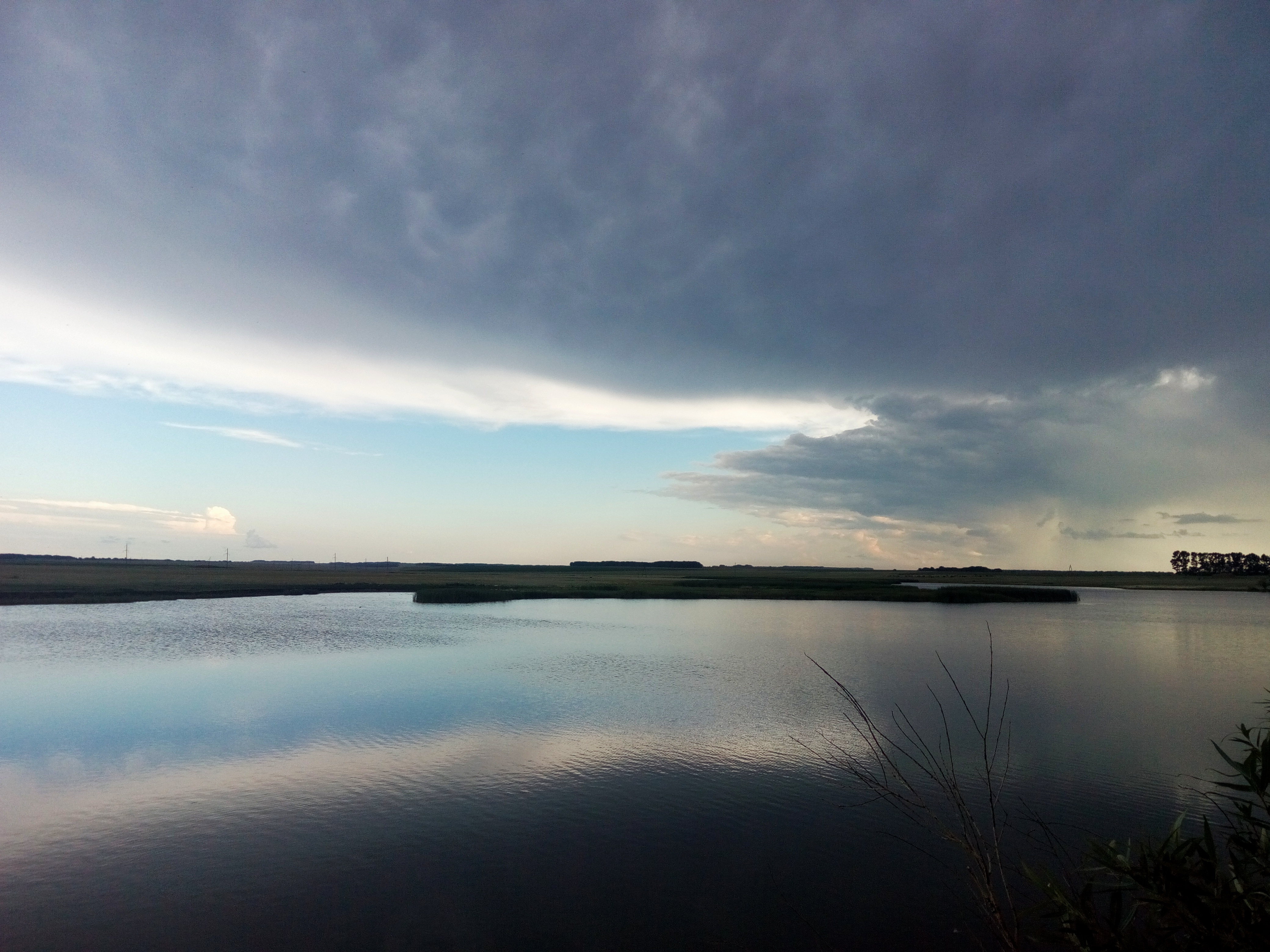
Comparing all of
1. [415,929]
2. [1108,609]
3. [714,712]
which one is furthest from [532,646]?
[1108,609]

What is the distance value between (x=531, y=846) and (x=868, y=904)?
4.94 metres

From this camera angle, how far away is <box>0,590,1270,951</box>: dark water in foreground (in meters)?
8.91

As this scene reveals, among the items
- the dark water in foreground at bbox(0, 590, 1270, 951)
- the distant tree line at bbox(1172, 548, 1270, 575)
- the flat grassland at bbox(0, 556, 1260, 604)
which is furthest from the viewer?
the distant tree line at bbox(1172, 548, 1270, 575)

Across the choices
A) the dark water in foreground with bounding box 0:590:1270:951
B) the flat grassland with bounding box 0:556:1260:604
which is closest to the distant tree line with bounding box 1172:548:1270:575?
the flat grassland with bounding box 0:556:1260:604

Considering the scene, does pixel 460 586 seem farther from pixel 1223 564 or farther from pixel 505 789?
pixel 1223 564

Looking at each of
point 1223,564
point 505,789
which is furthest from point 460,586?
point 1223,564

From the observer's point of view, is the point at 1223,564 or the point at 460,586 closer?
the point at 460,586

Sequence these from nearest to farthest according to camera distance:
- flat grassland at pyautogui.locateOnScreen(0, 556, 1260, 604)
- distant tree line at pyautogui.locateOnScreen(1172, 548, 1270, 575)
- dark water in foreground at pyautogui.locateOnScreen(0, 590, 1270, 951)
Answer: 1. dark water in foreground at pyautogui.locateOnScreen(0, 590, 1270, 951)
2. flat grassland at pyautogui.locateOnScreen(0, 556, 1260, 604)
3. distant tree line at pyautogui.locateOnScreen(1172, 548, 1270, 575)

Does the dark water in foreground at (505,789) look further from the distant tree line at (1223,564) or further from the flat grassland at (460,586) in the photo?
the distant tree line at (1223,564)

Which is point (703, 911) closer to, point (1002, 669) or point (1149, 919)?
point (1149, 919)

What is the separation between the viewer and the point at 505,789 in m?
13.5

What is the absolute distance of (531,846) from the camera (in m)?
10.9

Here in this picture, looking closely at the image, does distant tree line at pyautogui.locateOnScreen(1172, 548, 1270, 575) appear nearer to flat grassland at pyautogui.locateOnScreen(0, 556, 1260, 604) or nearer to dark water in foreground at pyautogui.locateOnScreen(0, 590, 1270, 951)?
flat grassland at pyautogui.locateOnScreen(0, 556, 1260, 604)

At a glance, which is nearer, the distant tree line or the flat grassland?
the flat grassland
